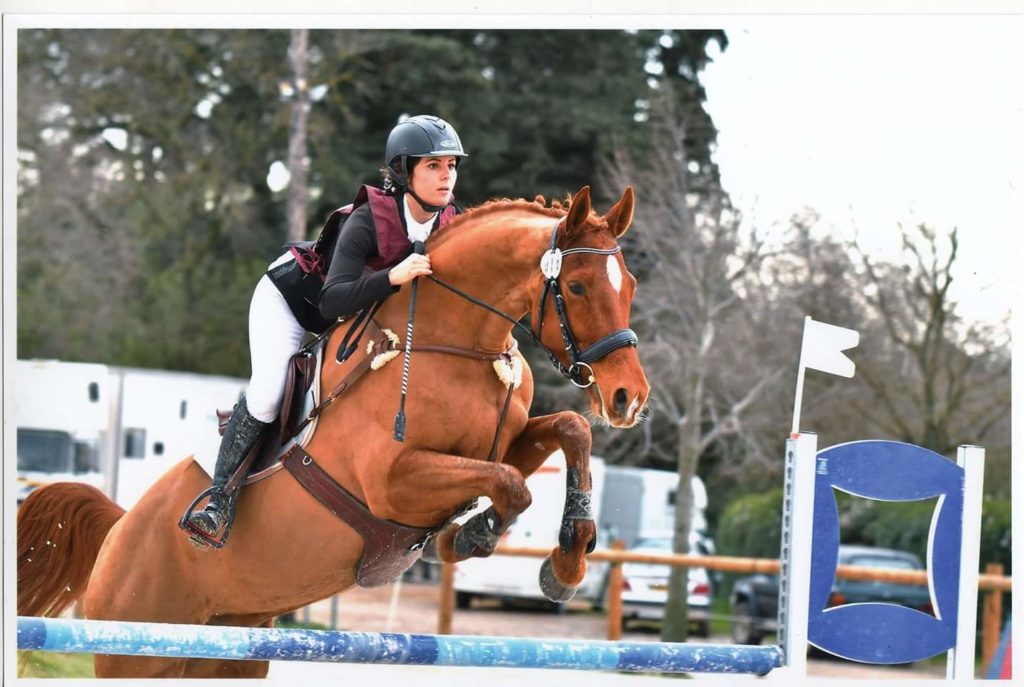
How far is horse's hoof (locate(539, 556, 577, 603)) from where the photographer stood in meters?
4.01

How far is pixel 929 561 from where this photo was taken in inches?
183

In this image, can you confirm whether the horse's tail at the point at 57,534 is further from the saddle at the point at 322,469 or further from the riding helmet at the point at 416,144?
the riding helmet at the point at 416,144

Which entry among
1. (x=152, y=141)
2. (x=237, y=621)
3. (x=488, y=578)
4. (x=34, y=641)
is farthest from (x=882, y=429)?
(x=152, y=141)

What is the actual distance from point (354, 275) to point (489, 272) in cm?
46

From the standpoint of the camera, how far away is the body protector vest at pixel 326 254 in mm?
4180

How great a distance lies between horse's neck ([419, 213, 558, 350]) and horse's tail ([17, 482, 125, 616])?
1.95 m

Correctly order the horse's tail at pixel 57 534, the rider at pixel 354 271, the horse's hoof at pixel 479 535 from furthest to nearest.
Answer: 1. the horse's tail at pixel 57 534
2. the rider at pixel 354 271
3. the horse's hoof at pixel 479 535

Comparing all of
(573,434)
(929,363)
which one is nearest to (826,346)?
(573,434)

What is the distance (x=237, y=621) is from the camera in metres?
4.80

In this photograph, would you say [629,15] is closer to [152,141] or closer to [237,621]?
[237,621]

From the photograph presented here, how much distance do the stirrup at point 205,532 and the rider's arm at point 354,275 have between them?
2.56 ft

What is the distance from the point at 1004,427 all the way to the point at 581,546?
11.2 m

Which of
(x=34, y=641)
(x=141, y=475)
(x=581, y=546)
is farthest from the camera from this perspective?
(x=141, y=475)

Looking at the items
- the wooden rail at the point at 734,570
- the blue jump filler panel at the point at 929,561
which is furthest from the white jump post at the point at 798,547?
the wooden rail at the point at 734,570
